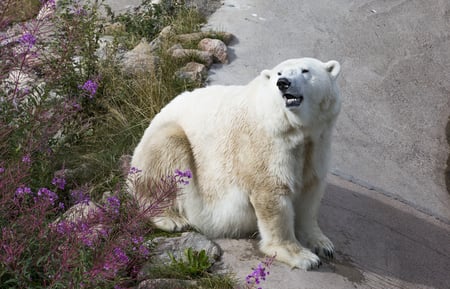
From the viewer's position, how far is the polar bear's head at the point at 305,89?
3.97 metres

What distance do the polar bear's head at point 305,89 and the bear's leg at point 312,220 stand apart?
54 cm

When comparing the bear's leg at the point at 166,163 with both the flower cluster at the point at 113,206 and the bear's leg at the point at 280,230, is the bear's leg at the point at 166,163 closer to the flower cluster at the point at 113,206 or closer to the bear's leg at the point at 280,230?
the bear's leg at the point at 280,230

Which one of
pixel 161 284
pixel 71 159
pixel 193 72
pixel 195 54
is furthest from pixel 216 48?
pixel 161 284

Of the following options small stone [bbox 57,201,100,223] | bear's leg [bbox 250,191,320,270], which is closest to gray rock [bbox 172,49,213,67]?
bear's leg [bbox 250,191,320,270]

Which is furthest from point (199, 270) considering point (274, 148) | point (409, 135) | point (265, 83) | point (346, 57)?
point (346, 57)

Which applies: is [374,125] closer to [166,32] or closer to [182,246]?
[166,32]

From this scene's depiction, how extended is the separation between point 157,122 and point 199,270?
1.31 m

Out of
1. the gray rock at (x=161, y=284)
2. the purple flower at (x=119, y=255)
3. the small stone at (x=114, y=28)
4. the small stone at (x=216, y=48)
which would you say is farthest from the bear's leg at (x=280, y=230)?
the small stone at (x=114, y=28)

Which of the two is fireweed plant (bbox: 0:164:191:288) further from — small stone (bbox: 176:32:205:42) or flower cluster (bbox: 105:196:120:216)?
small stone (bbox: 176:32:205:42)

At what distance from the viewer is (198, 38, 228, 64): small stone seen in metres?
7.05

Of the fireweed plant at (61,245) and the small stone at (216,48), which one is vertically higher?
the fireweed plant at (61,245)

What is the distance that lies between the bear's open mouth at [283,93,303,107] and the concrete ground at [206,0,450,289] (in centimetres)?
105

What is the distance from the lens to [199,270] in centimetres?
413

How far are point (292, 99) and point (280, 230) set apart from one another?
2.87 ft
